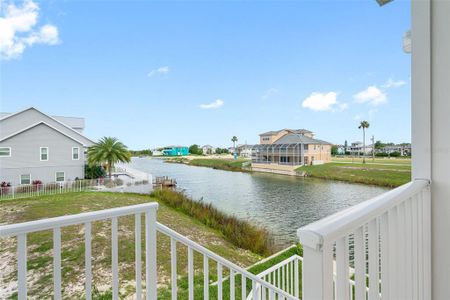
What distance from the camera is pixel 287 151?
11.3 feet

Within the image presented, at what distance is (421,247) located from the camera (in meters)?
0.89

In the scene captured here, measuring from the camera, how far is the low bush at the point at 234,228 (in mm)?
2885

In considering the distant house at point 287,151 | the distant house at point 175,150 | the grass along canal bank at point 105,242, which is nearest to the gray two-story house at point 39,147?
the grass along canal bank at point 105,242

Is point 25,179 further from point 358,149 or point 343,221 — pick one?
point 358,149

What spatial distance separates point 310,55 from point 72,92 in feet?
9.79

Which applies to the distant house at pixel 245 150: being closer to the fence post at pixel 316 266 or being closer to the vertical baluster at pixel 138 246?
the vertical baluster at pixel 138 246

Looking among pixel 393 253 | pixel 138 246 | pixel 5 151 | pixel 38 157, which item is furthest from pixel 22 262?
pixel 38 157

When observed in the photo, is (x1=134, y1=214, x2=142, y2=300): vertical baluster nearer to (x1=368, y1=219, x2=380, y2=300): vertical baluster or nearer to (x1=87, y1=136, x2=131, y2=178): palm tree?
(x1=368, y1=219, x2=380, y2=300): vertical baluster

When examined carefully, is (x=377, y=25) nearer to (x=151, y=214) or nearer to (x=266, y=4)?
(x=266, y=4)

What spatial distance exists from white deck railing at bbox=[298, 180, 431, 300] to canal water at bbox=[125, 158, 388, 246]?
165 centimetres

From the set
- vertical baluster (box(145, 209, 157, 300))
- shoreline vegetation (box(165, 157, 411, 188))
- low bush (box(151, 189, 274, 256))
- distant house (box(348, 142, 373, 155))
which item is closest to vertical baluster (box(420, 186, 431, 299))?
shoreline vegetation (box(165, 157, 411, 188))

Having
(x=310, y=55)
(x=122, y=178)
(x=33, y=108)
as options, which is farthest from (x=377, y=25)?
(x=33, y=108)

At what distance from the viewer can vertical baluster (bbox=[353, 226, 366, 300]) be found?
515 millimetres

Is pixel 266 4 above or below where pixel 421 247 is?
above
